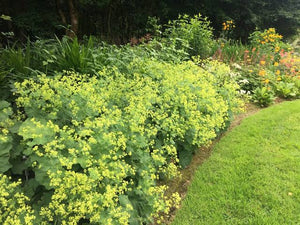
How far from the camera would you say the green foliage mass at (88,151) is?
182 centimetres

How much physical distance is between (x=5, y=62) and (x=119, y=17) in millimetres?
9729

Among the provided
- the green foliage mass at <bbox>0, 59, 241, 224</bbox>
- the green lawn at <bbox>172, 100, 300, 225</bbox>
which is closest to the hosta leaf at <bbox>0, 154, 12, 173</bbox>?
the green foliage mass at <bbox>0, 59, 241, 224</bbox>

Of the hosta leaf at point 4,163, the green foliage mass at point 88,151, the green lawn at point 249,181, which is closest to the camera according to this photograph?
the green foliage mass at point 88,151

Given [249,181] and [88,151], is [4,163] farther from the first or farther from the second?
[249,181]

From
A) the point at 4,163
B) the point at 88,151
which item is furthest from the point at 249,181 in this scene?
the point at 4,163

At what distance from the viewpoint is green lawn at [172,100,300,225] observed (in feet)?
8.97

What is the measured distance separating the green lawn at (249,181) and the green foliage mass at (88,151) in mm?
411

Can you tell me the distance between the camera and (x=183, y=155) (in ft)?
11.1

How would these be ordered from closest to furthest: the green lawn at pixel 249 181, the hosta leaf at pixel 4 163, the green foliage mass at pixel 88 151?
the green foliage mass at pixel 88 151 < the hosta leaf at pixel 4 163 < the green lawn at pixel 249 181

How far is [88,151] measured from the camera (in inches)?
81.9

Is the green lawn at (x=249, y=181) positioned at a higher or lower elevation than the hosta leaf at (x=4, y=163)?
lower

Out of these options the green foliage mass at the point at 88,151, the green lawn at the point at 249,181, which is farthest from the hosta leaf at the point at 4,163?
the green lawn at the point at 249,181

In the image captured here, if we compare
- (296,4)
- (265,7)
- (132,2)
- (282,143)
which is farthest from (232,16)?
(282,143)

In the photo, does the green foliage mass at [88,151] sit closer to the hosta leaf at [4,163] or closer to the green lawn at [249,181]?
the hosta leaf at [4,163]
